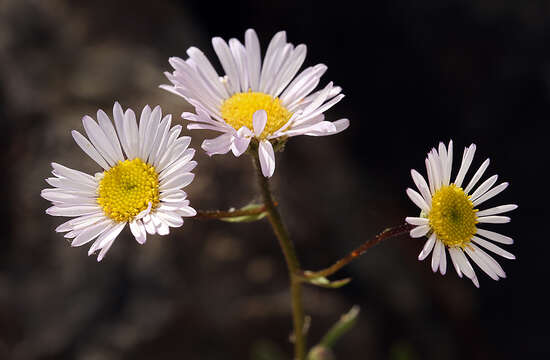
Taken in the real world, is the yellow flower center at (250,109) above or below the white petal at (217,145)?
above

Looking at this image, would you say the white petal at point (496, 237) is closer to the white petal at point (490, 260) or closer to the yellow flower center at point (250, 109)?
the white petal at point (490, 260)

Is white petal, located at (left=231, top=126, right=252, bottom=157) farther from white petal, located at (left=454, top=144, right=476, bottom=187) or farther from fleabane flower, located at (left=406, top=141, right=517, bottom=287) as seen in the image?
white petal, located at (left=454, top=144, right=476, bottom=187)

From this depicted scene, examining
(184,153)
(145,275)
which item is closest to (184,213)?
(184,153)

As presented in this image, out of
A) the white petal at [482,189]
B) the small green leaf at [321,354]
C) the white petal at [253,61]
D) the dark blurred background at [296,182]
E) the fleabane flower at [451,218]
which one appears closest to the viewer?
the fleabane flower at [451,218]

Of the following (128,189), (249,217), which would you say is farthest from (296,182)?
(128,189)

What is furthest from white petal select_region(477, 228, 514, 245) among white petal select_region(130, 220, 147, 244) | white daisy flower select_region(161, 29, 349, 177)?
white petal select_region(130, 220, 147, 244)

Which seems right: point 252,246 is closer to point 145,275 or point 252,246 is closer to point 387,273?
point 145,275

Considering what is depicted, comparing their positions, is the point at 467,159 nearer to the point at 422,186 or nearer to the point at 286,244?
the point at 422,186

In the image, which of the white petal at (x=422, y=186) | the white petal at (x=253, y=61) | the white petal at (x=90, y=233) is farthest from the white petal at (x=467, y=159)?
the white petal at (x=90, y=233)
